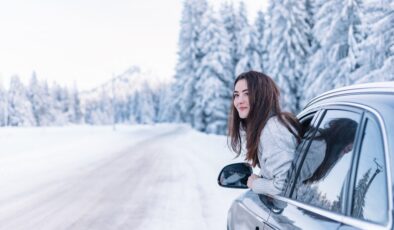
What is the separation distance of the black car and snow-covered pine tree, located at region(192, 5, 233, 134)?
37.6 metres

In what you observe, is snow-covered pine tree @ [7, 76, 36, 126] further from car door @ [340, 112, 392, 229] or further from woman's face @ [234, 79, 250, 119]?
car door @ [340, 112, 392, 229]

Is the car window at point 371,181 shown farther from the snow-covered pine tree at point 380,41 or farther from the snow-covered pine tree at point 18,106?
the snow-covered pine tree at point 18,106

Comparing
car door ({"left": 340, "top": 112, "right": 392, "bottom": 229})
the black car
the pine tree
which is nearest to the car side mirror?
the black car

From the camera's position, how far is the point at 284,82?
32969 millimetres

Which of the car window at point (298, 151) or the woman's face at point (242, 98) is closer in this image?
the car window at point (298, 151)

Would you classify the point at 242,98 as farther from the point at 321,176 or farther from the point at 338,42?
the point at 338,42

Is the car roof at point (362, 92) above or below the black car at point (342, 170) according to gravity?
above

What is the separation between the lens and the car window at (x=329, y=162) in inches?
75.4

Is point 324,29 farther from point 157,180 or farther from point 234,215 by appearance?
point 234,215

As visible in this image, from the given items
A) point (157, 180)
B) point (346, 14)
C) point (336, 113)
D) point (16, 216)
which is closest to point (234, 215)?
point (336, 113)

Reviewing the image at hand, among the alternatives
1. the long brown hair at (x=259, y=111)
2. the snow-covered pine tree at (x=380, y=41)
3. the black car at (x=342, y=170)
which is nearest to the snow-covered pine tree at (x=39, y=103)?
the snow-covered pine tree at (x=380, y=41)

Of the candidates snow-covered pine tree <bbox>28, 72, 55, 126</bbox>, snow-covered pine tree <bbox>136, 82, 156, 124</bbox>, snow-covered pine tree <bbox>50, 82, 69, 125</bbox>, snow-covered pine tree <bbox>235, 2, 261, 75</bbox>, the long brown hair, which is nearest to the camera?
the long brown hair

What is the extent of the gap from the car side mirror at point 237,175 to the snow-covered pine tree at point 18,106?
3646 inches

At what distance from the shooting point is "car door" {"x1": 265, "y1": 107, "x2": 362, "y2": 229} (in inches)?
73.8
